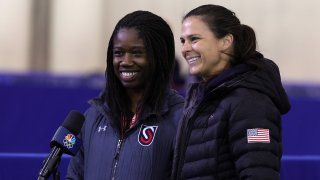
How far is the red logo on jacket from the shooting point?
285 cm

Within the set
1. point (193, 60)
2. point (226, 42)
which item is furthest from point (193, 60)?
point (226, 42)

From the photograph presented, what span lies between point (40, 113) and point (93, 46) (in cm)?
439

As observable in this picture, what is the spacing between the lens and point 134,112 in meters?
2.98

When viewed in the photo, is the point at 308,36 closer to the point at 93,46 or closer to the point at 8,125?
the point at 93,46

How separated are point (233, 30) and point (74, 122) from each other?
0.64 metres

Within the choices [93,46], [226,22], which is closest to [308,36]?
[93,46]

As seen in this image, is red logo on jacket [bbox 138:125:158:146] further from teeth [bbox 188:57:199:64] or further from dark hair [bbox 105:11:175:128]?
teeth [bbox 188:57:199:64]

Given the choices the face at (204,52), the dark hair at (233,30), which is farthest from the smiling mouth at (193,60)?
the dark hair at (233,30)

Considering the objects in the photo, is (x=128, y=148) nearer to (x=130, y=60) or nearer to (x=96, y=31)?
(x=130, y=60)

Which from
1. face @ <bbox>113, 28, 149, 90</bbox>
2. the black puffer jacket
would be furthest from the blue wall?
the black puffer jacket

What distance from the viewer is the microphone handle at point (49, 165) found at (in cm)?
236

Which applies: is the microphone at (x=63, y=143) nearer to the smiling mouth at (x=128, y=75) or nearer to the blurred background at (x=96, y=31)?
the smiling mouth at (x=128, y=75)

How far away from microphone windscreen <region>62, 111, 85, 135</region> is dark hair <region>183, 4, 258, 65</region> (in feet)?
1.80

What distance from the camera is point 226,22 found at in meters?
2.57
